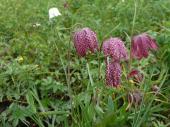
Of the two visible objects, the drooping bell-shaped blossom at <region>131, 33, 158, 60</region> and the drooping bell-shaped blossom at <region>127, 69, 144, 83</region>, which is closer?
the drooping bell-shaped blossom at <region>131, 33, 158, 60</region>

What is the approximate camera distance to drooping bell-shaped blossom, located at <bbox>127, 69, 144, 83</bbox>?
2177 millimetres

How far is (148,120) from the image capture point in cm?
213

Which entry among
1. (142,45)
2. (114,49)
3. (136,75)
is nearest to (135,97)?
(136,75)

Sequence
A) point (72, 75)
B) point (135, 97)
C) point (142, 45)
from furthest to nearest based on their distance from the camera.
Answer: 1. point (72, 75)
2. point (135, 97)
3. point (142, 45)

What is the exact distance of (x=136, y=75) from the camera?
2279 millimetres

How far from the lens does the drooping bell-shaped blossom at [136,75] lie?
218 centimetres

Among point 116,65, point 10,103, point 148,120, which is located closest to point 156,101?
point 148,120

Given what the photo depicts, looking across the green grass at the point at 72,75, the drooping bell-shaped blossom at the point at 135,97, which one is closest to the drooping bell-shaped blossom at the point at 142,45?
the green grass at the point at 72,75

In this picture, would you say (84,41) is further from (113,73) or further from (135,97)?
(135,97)

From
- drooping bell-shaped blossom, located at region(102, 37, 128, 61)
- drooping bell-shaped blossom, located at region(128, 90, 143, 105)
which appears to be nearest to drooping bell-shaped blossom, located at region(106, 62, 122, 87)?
drooping bell-shaped blossom, located at region(102, 37, 128, 61)

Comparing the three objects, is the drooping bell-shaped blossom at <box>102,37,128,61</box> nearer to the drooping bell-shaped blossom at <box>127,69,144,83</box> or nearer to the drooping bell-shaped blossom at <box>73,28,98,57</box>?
the drooping bell-shaped blossom at <box>73,28,98,57</box>

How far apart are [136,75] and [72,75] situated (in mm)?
340

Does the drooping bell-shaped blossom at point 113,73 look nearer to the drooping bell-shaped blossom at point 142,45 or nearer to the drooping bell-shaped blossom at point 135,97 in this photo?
the drooping bell-shaped blossom at point 142,45

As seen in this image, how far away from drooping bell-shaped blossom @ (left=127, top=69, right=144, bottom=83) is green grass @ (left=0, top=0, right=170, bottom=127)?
1.2 inches
